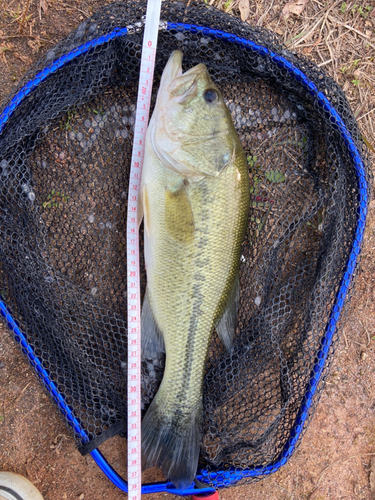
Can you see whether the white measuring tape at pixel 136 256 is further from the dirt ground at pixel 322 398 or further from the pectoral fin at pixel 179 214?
the dirt ground at pixel 322 398

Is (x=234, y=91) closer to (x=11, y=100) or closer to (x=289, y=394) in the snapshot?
(x=11, y=100)

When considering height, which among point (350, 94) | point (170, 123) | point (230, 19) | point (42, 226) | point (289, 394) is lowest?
point (289, 394)

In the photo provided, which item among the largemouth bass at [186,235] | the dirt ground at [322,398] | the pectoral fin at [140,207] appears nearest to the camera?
the largemouth bass at [186,235]

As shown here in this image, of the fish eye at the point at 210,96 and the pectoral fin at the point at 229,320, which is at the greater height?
the fish eye at the point at 210,96

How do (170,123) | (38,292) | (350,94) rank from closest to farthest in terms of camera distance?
(170,123) → (38,292) → (350,94)

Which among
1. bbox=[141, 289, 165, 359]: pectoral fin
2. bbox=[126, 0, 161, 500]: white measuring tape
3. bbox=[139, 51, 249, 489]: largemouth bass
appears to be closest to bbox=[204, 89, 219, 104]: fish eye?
bbox=[139, 51, 249, 489]: largemouth bass

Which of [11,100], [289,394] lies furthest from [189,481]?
[11,100]

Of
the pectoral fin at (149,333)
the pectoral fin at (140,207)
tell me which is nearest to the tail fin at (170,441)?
the pectoral fin at (149,333)
